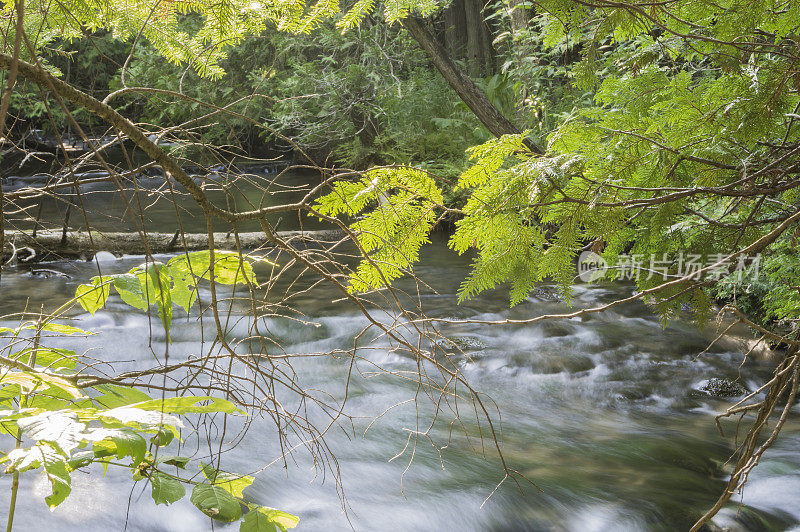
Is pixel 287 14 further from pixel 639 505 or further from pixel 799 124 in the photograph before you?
pixel 639 505

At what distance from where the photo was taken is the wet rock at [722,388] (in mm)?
5684

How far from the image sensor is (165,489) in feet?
4.06

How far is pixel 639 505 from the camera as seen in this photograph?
4.09 m

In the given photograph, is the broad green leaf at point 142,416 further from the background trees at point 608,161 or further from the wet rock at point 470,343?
the wet rock at point 470,343

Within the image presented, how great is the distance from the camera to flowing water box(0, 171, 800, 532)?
3.92 metres

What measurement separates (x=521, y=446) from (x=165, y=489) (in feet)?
13.5

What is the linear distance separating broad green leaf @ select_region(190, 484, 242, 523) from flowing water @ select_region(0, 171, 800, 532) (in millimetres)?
1163

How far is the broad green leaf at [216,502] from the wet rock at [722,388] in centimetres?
554

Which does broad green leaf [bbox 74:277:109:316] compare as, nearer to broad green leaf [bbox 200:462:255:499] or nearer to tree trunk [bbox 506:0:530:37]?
broad green leaf [bbox 200:462:255:499]

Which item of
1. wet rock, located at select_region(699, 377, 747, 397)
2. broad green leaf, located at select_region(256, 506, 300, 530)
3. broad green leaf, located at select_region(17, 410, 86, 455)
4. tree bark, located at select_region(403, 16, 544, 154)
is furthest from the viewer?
tree bark, located at select_region(403, 16, 544, 154)

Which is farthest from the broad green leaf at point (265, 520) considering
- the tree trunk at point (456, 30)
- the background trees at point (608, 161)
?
the tree trunk at point (456, 30)

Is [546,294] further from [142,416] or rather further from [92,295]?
[142,416]

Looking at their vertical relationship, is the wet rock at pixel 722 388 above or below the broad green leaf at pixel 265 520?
below

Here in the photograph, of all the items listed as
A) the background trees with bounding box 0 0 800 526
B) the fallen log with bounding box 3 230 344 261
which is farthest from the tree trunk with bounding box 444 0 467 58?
the background trees with bounding box 0 0 800 526
